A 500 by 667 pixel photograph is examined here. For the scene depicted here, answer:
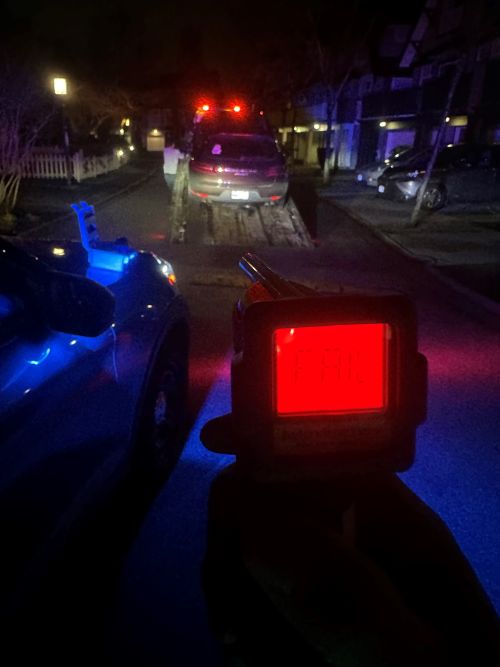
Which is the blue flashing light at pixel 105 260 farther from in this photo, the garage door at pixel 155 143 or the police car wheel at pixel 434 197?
the garage door at pixel 155 143

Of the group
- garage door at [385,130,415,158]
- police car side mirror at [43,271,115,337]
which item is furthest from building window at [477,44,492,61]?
police car side mirror at [43,271,115,337]

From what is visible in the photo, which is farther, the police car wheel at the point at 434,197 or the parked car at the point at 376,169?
the parked car at the point at 376,169

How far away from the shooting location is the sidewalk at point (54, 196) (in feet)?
41.7

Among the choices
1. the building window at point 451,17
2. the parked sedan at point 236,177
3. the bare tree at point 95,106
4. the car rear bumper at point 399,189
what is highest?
the building window at point 451,17

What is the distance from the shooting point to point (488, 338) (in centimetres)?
602

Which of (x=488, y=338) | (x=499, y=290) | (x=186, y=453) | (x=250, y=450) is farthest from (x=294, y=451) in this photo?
(x=499, y=290)

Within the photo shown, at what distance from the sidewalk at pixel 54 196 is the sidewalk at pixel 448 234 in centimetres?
735

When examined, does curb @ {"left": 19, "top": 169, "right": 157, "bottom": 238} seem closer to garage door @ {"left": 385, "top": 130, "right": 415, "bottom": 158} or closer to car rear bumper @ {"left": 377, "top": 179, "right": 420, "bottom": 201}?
car rear bumper @ {"left": 377, "top": 179, "right": 420, "bottom": 201}

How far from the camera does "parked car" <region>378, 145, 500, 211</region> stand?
1547 centimetres

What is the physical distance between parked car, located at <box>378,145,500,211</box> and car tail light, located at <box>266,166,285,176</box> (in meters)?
5.09

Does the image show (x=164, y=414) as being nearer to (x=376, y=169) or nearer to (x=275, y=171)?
(x=275, y=171)

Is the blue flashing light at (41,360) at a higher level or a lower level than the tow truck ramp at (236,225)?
higher

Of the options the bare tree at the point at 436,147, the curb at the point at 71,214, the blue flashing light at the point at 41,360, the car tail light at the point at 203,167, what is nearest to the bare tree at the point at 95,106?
the curb at the point at 71,214

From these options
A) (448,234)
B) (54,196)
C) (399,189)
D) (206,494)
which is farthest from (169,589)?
(54,196)
